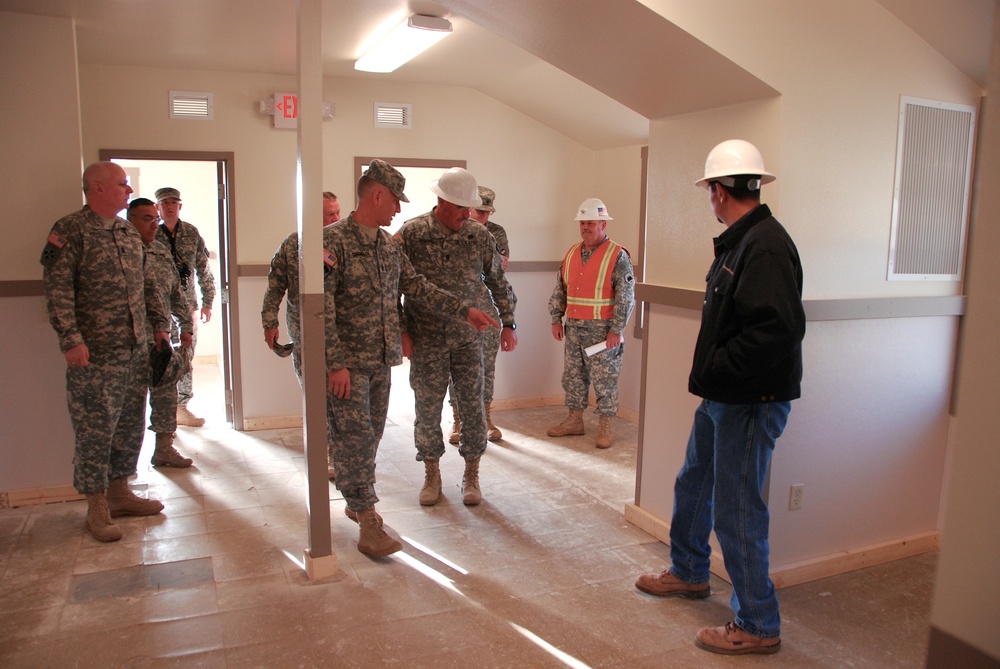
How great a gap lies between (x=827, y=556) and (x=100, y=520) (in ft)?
10.8

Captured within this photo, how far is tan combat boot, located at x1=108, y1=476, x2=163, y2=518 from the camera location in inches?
150

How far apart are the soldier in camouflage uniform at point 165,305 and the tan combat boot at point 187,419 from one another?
0.93 meters

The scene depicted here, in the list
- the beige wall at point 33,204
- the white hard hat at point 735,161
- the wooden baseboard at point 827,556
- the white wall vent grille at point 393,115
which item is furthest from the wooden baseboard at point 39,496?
the white hard hat at point 735,161

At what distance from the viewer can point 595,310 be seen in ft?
17.0

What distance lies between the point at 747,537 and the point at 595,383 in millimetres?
2778

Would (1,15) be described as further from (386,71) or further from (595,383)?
(595,383)

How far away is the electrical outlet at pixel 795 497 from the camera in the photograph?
3090mm

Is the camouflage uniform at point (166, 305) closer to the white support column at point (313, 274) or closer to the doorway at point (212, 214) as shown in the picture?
the doorway at point (212, 214)

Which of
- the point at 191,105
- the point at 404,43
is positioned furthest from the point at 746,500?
the point at 191,105

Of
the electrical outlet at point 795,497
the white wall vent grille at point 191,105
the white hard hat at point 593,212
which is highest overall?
the white wall vent grille at point 191,105

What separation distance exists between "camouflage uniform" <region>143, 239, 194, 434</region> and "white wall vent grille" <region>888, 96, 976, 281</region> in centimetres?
353

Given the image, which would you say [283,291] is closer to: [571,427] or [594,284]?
[594,284]

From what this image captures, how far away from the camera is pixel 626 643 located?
8.68 feet

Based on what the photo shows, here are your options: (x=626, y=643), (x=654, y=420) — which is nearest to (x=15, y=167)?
(x=654, y=420)
